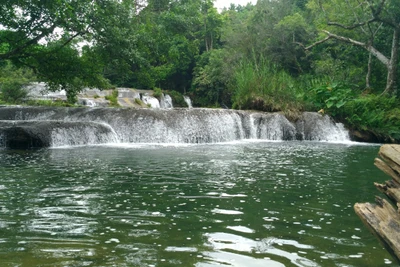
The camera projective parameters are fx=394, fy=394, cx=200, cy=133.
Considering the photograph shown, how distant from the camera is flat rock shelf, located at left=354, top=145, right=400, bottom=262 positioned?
2.99 meters

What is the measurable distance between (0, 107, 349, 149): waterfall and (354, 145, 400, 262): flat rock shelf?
1343 cm

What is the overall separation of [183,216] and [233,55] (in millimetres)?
28166

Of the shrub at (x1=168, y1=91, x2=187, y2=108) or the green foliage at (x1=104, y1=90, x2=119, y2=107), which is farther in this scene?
the shrub at (x1=168, y1=91, x2=187, y2=108)

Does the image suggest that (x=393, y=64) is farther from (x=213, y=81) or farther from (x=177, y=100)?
(x=177, y=100)

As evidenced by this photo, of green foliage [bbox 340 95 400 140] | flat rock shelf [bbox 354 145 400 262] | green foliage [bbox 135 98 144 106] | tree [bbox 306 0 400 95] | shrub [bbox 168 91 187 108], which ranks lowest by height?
flat rock shelf [bbox 354 145 400 262]

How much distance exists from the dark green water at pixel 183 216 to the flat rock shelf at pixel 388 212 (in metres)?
0.57

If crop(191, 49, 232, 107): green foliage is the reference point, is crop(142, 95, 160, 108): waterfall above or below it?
below

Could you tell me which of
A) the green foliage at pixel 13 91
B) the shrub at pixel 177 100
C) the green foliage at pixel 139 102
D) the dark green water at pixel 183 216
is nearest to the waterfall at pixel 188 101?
the shrub at pixel 177 100

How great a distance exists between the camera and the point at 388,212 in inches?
127

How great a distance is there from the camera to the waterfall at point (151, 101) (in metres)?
31.2

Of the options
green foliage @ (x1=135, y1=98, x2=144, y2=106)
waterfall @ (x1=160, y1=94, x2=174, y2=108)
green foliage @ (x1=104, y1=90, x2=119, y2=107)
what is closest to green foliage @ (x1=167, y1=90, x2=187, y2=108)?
waterfall @ (x1=160, y1=94, x2=174, y2=108)

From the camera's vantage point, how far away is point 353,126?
21172 mm

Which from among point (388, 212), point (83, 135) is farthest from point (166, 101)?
point (388, 212)

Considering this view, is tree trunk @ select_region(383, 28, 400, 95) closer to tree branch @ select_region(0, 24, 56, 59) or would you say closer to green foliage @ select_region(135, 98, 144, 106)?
green foliage @ select_region(135, 98, 144, 106)
